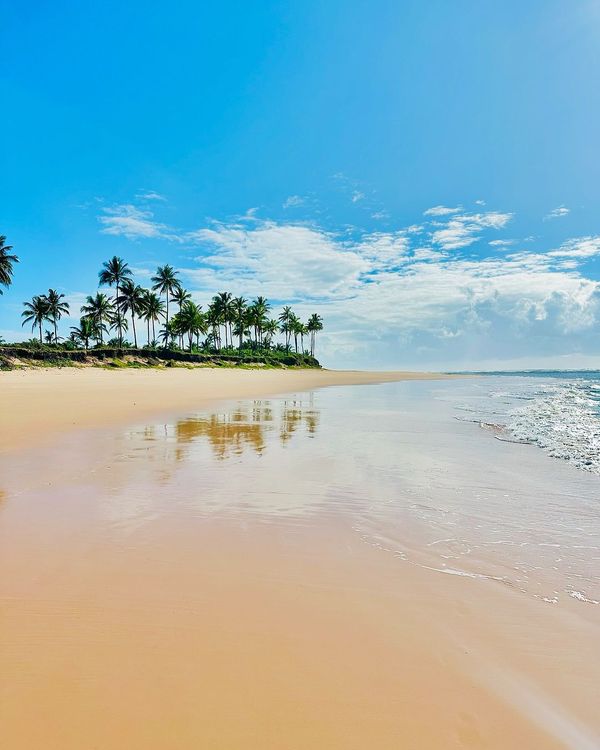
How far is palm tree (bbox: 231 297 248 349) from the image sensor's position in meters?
97.3

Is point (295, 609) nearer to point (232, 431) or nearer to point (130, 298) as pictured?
point (232, 431)

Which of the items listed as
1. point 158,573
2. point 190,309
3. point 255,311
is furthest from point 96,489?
point 255,311

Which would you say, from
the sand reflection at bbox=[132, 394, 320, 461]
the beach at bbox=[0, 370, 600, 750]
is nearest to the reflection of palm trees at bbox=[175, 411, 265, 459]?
the sand reflection at bbox=[132, 394, 320, 461]

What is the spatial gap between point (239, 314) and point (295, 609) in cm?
9917

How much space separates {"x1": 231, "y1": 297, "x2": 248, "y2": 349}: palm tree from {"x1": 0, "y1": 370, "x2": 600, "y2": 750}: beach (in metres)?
91.8

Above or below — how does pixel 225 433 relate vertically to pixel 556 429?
above

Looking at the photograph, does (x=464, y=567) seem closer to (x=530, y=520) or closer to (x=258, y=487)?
(x=530, y=520)

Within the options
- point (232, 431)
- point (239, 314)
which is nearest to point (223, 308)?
point (239, 314)

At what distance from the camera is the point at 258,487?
668 cm

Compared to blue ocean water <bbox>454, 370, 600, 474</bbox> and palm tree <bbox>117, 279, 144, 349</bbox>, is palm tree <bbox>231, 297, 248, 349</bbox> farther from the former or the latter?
blue ocean water <bbox>454, 370, 600, 474</bbox>

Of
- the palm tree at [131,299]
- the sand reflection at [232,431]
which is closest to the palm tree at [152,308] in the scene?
the palm tree at [131,299]

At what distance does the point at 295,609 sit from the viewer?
332 cm

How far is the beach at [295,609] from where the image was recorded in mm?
2258

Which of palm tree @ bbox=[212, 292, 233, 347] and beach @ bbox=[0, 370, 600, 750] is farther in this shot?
palm tree @ bbox=[212, 292, 233, 347]
